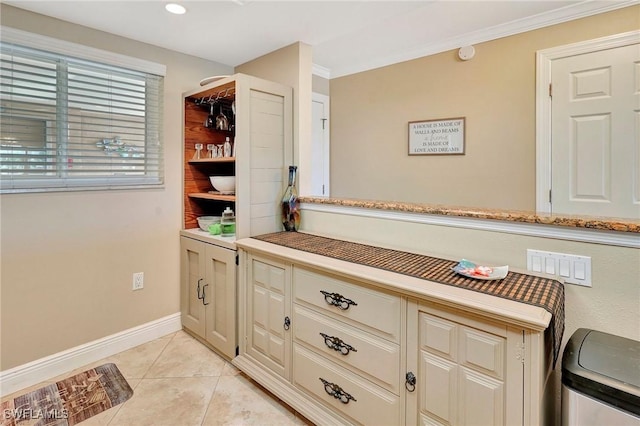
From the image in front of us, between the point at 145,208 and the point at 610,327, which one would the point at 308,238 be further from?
the point at 610,327

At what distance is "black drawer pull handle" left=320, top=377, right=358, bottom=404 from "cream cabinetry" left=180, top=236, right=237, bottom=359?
782 millimetres

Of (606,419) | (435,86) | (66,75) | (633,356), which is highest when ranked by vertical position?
(435,86)

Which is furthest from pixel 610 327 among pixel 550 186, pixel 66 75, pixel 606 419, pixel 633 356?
pixel 66 75

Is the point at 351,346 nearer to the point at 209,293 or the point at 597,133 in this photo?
the point at 209,293

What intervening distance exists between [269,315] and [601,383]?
1446 millimetres

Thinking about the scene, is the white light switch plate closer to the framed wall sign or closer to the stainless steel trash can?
the stainless steel trash can

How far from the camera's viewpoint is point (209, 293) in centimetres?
234

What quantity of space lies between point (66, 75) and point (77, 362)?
6.02 feet

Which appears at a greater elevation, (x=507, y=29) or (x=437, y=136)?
(x=507, y=29)

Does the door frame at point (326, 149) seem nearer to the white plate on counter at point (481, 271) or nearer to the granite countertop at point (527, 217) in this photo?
the granite countertop at point (527, 217)

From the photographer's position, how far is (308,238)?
2135 mm

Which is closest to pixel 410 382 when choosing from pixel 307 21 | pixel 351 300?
pixel 351 300

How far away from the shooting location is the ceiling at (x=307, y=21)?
6.25 ft

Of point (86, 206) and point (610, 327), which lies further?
point (86, 206)
